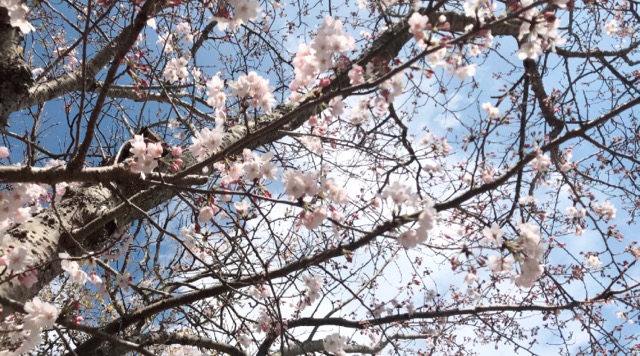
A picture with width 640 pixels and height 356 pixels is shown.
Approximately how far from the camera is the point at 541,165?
2301 mm

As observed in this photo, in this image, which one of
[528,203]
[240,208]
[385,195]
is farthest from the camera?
[528,203]

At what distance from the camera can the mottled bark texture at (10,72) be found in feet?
7.37

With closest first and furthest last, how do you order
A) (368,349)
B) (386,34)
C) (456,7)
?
(386,34), (456,7), (368,349)

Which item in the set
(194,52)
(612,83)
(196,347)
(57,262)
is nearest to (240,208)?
(57,262)

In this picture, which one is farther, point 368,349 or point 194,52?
point 368,349

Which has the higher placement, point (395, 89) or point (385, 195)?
point (395, 89)

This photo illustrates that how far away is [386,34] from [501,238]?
78.3 inches

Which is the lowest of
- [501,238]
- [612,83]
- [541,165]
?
[501,238]

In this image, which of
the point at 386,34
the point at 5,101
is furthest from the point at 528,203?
the point at 5,101

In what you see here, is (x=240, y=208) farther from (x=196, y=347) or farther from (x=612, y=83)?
(x=612, y=83)

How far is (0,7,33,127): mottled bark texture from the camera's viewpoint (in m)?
2.25

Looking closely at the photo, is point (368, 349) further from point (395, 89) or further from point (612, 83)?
point (395, 89)

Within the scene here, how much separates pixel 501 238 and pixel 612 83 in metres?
2.96

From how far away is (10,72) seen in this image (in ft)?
7.38
